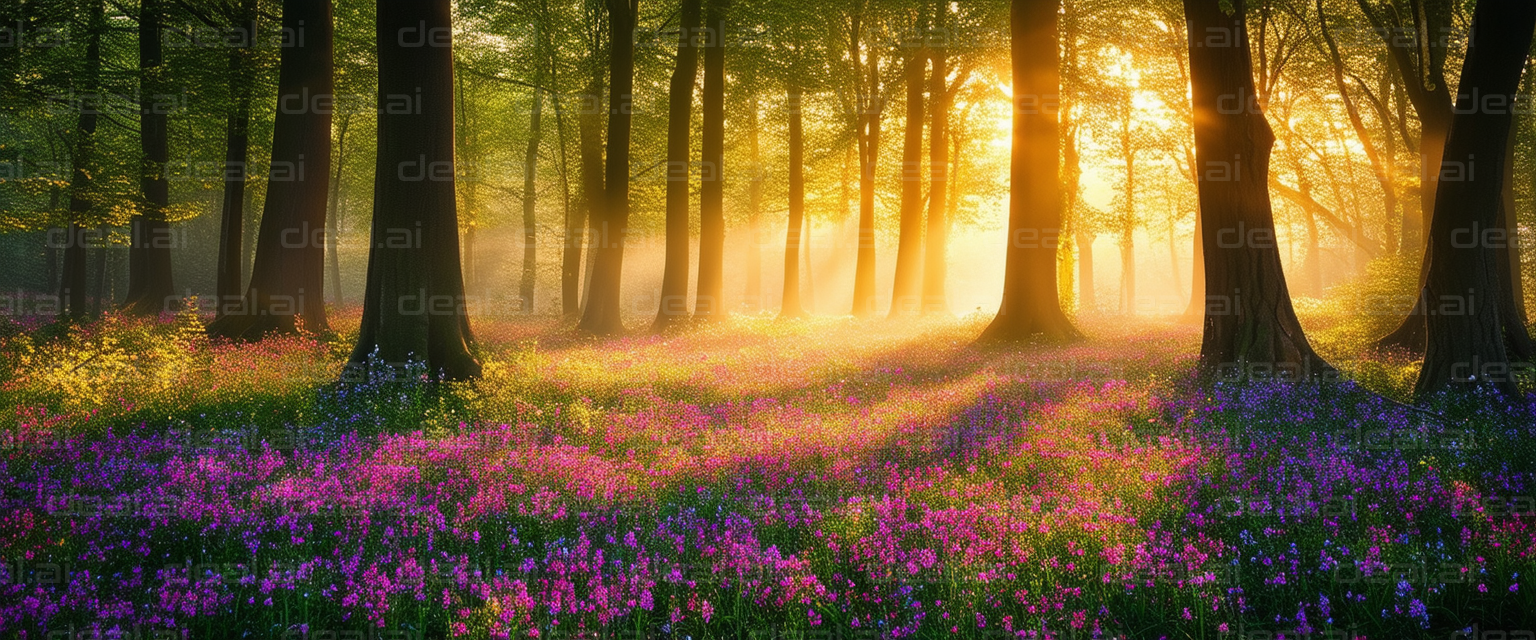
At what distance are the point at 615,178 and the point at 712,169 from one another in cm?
327

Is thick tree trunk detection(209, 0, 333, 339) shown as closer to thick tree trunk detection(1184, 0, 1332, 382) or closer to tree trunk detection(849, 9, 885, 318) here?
thick tree trunk detection(1184, 0, 1332, 382)

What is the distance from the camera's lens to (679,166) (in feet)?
66.6

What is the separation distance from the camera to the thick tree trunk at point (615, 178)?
1936 centimetres

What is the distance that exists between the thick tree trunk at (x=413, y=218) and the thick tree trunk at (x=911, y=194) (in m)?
17.9

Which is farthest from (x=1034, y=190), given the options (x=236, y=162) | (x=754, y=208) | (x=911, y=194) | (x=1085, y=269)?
(x=1085, y=269)

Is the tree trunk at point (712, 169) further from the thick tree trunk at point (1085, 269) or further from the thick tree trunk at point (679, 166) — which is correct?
the thick tree trunk at point (1085, 269)

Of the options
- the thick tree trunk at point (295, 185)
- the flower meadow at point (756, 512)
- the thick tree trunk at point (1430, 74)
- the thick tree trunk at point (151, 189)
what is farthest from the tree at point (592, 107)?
the thick tree trunk at point (1430, 74)

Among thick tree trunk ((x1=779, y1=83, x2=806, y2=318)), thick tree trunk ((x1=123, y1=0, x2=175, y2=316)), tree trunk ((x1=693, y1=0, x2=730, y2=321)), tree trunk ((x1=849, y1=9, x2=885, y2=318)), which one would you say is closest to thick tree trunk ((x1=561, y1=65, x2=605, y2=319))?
tree trunk ((x1=693, y1=0, x2=730, y2=321))

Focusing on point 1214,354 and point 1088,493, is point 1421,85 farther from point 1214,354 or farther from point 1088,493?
point 1088,493

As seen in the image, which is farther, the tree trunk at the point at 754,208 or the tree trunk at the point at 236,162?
Answer: the tree trunk at the point at 754,208

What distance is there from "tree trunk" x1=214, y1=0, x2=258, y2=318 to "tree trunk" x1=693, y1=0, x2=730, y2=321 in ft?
35.8

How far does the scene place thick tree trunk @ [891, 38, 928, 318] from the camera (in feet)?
83.9

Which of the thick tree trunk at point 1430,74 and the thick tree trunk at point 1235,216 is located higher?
the thick tree trunk at point 1430,74

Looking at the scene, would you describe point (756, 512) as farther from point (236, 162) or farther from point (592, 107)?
point (592, 107)
